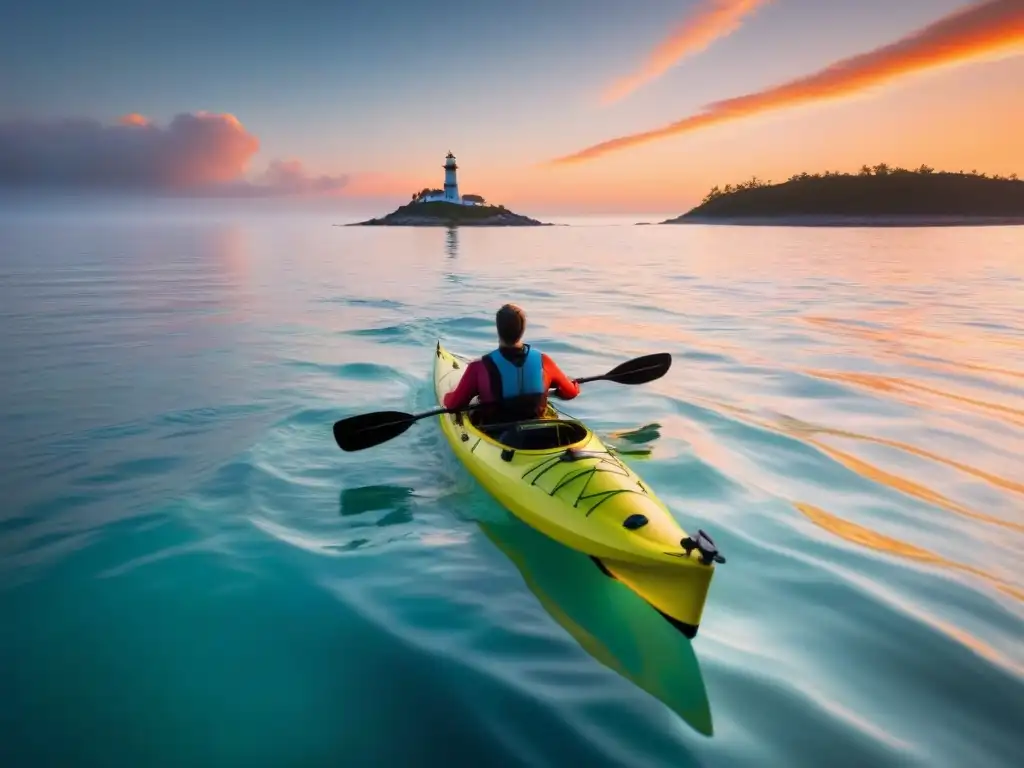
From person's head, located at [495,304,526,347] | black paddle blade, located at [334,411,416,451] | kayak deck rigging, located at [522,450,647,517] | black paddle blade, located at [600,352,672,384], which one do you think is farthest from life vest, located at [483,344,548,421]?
black paddle blade, located at [600,352,672,384]

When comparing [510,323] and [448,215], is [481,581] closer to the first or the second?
[510,323]

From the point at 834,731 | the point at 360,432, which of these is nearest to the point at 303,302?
the point at 360,432

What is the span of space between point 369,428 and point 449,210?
135199 mm

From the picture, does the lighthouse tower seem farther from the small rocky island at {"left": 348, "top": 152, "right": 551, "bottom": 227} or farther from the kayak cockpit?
the kayak cockpit

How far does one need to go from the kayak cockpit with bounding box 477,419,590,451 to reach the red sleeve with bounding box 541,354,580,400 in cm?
55

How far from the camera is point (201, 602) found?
4738 mm

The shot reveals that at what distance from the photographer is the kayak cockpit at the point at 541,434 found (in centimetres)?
562

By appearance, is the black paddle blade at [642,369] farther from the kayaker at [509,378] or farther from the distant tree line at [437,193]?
the distant tree line at [437,193]

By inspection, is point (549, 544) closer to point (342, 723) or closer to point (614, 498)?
point (614, 498)

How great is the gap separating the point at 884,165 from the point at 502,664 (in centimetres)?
17874

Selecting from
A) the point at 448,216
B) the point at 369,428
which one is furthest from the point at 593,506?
the point at 448,216

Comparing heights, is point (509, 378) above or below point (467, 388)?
above

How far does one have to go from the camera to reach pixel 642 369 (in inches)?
347

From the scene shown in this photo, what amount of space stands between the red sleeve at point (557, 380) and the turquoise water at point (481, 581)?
1.44m
